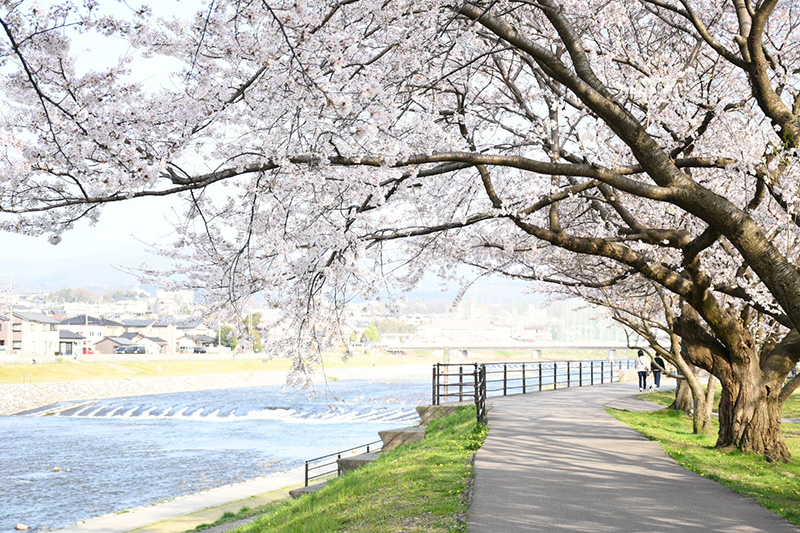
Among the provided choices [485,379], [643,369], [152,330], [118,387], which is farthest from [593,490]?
[152,330]

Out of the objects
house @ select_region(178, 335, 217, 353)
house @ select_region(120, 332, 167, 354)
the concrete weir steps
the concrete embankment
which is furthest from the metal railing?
house @ select_region(178, 335, 217, 353)

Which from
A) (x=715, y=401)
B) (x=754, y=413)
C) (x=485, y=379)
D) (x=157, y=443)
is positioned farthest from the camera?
(x=157, y=443)

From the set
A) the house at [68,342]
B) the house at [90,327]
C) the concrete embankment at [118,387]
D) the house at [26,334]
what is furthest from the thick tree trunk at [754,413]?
the house at [90,327]

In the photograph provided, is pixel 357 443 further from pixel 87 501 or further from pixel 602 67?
pixel 602 67

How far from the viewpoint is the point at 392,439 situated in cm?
1436

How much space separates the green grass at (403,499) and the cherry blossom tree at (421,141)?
6.42 feet

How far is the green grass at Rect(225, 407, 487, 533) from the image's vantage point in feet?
21.1

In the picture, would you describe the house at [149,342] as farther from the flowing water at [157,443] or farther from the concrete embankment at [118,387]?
the flowing water at [157,443]

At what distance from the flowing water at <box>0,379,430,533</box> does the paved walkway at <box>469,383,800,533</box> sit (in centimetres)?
220

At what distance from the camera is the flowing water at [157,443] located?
20609mm

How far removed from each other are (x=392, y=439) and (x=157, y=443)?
21560 millimetres

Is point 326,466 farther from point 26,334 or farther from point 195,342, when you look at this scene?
point 195,342

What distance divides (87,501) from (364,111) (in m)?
18.1

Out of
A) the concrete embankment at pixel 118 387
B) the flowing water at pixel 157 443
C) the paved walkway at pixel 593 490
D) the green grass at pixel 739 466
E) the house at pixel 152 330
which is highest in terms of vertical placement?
the house at pixel 152 330
